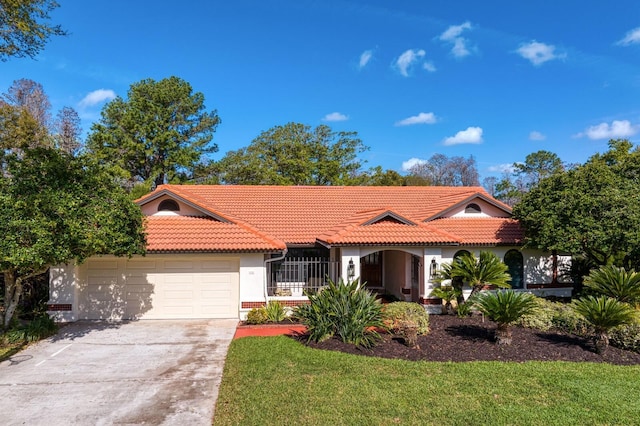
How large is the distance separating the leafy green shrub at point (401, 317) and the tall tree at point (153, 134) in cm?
2438

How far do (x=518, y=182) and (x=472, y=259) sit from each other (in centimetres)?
4457

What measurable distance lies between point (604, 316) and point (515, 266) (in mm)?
7699

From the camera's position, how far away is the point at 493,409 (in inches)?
264

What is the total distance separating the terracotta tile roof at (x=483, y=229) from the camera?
1603 cm

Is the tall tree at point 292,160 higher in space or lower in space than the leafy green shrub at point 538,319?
higher

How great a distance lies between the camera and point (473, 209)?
18000mm

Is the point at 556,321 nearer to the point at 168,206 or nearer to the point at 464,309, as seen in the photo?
the point at 464,309

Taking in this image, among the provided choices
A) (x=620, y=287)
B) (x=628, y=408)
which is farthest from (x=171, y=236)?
(x=620, y=287)

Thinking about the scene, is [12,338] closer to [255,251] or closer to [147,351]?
[147,351]

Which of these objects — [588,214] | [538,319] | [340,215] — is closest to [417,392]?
[538,319]

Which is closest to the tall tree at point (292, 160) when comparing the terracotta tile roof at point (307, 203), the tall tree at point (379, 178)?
the tall tree at point (379, 178)

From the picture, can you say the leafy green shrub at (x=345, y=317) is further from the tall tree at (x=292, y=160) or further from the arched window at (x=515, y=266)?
the tall tree at (x=292, y=160)

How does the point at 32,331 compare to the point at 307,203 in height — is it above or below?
below

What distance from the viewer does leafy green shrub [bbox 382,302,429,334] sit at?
36.1 feet
